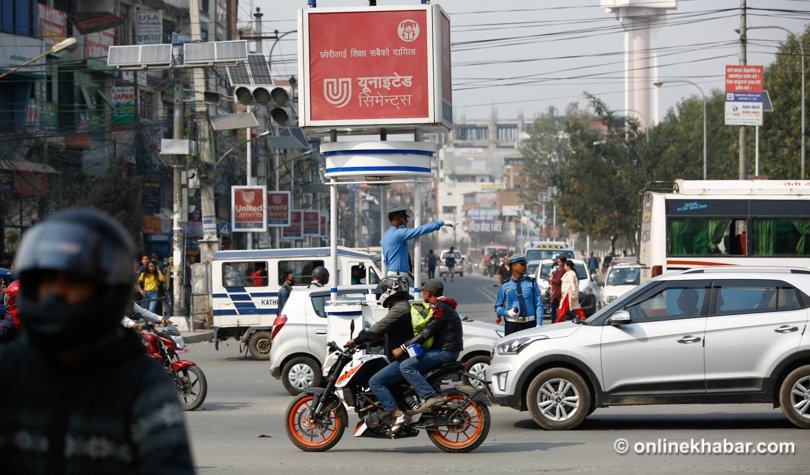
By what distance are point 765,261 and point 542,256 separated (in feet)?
62.3

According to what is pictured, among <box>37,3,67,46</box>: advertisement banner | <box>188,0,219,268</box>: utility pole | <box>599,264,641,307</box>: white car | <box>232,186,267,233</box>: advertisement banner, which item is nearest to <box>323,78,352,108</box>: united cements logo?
<box>188,0,219,268</box>: utility pole

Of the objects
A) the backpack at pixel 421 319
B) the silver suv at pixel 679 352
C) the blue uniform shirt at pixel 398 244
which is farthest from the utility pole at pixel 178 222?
the backpack at pixel 421 319

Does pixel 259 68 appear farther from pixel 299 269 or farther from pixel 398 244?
pixel 398 244

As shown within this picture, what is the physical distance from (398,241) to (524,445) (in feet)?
11.5

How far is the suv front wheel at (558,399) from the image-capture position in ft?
40.3

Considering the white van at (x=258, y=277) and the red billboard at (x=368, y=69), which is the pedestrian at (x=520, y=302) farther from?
the white van at (x=258, y=277)

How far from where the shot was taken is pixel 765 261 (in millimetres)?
28078

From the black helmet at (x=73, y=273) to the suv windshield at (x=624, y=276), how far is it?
1354 inches

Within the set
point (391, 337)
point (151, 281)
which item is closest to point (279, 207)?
point (151, 281)

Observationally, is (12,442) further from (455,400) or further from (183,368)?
(183,368)

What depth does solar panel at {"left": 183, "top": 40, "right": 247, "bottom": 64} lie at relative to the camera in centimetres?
2758

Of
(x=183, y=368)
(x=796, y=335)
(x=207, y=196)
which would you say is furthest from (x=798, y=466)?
(x=207, y=196)

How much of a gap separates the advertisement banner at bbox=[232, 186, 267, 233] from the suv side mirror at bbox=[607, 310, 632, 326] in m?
23.9

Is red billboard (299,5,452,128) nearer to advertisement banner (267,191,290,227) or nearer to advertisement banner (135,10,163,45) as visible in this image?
advertisement banner (267,191,290,227)
